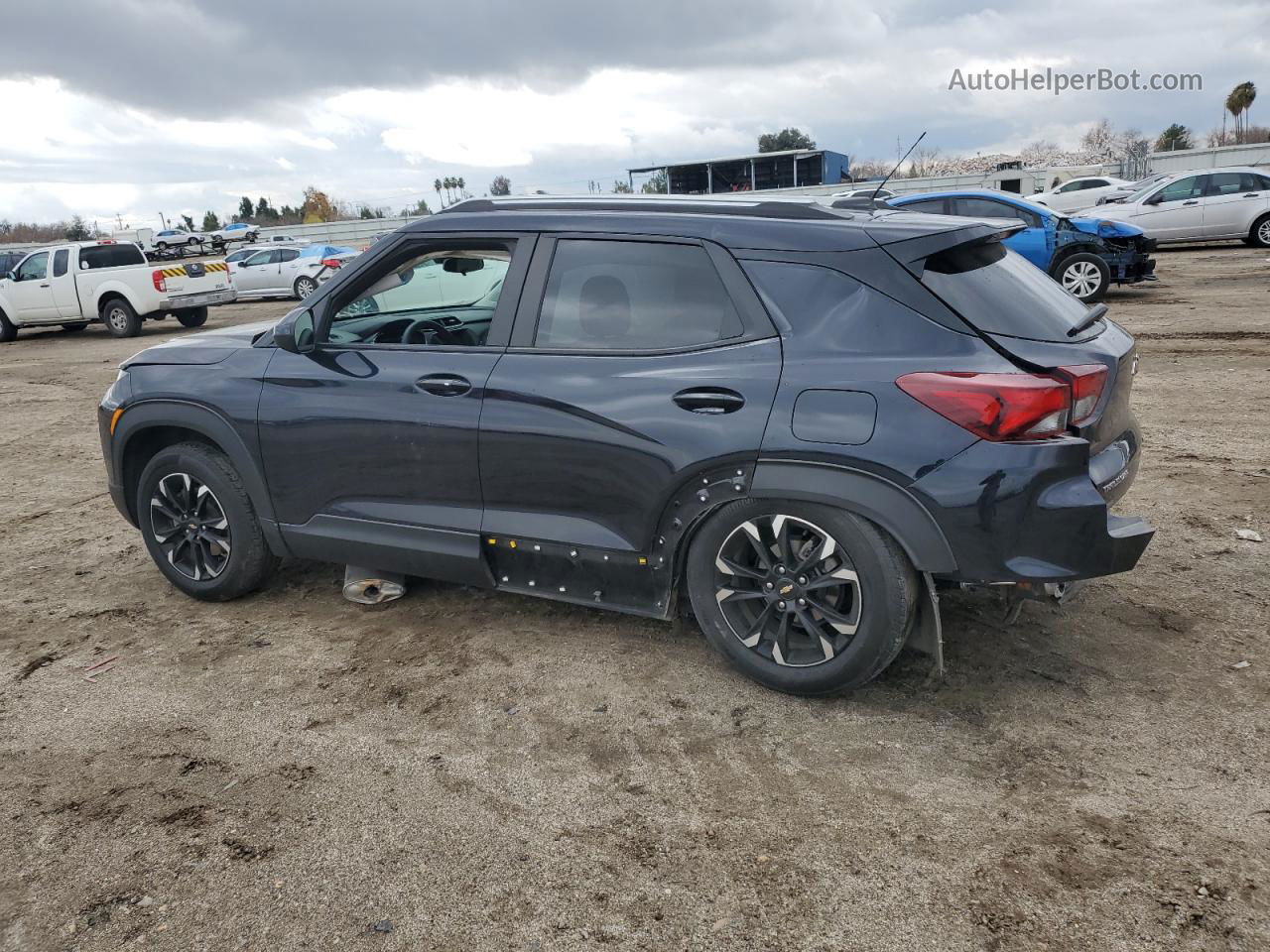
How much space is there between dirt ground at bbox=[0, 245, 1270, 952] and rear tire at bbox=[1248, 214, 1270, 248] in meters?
19.1

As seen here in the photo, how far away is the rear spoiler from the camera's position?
330 centimetres

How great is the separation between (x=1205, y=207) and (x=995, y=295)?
67.5ft

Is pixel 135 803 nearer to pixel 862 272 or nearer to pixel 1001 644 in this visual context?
pixel 862 272

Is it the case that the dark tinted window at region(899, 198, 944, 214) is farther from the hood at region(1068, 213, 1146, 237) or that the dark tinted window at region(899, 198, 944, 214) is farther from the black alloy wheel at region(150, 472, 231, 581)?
the black alloy wheel at region(150, 472, 231, 581)

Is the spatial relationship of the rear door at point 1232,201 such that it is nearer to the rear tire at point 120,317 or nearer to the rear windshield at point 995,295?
the rear windshield at point 995,295

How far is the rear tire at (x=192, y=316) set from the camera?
19344mm

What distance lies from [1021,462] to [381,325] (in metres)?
2.65

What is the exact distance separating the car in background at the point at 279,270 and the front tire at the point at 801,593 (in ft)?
75.3

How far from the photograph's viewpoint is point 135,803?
308 cm

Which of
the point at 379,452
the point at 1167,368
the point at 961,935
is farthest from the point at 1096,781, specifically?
the point at 1167,368

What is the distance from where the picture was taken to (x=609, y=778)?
10.3ft

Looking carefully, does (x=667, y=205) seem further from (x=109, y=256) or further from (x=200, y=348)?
(x=109, y=256)

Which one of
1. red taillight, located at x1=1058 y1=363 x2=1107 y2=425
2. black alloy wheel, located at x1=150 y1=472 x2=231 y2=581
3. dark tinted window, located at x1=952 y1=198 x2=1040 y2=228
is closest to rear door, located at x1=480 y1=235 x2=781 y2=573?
red taillight, located at x1=1058 y1=363 x2=1107 y2=425

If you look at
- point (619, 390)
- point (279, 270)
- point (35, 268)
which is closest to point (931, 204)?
point (619, 390)
